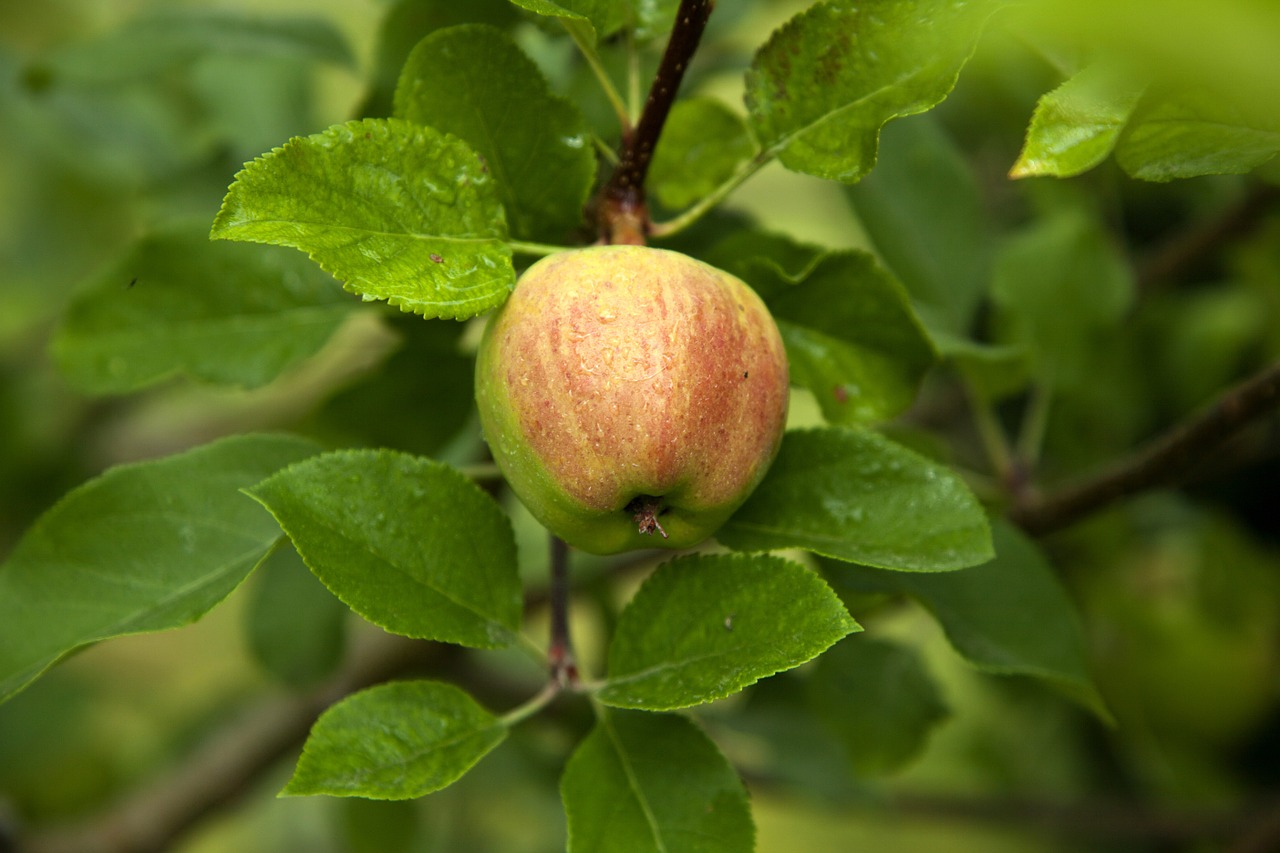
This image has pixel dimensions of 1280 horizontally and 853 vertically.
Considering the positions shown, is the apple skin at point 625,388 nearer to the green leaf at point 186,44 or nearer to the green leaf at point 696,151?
the green leaf at point 696,151

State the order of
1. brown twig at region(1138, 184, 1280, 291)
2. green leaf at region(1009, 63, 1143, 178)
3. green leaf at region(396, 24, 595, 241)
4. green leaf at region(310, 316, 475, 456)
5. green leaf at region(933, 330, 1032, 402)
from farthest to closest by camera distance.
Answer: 1. brown twig at region(1138, 184, 1280, 291)
2. green leaf at region(933, 330, 1032, 402)
3. green leaf at region(310, 316, 475, 456)
4. green leaf at region(396, 24, 595, 241)
5. green leaf at region(1009, 63, 1143, 178)

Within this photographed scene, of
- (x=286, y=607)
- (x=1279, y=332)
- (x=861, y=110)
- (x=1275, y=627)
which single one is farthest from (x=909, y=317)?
(x=1275, y=627)

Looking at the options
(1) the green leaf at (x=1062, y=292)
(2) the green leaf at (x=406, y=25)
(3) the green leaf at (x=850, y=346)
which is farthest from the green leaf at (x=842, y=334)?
(1) the green leaf at (x=1062, y=292)

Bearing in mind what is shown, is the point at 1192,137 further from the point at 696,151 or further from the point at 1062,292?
the point at 1062,292

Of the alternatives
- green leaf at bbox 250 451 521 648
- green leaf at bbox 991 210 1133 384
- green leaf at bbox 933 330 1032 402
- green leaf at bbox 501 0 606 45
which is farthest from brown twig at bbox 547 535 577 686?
green leaf at bbox 991 210 1133 384

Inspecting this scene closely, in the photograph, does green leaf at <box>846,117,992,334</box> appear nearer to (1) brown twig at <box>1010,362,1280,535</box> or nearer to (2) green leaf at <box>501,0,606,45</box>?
(1) brown twig at <box>1010,362,1280,535</box>

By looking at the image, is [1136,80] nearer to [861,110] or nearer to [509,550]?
[861,110]

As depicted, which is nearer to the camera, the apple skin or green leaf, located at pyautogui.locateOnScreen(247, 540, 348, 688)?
the apple skin
